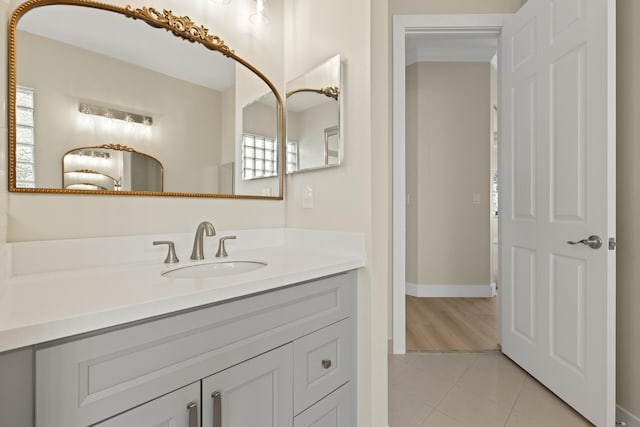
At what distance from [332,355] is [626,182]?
158 centimetres

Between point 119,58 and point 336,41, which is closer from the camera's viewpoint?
point 119,58

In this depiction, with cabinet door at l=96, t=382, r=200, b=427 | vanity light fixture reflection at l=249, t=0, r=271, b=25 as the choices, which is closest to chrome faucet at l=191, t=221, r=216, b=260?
cabinet door at l=96, t=382, r=200, b=427

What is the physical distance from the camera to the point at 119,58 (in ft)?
3.78

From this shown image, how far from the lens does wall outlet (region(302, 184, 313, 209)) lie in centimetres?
150

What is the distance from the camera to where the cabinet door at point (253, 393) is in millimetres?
771

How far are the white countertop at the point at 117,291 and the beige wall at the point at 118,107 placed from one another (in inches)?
12.8

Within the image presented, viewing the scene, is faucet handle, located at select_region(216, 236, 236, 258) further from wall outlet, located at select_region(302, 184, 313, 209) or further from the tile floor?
the tile floor

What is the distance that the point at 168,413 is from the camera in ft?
2.30

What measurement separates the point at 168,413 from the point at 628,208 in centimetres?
199

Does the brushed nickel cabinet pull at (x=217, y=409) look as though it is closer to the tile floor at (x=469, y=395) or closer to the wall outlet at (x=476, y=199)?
the tile floor at (x=469, y=395)

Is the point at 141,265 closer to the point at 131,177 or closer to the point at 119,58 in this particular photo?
the point at 131,177

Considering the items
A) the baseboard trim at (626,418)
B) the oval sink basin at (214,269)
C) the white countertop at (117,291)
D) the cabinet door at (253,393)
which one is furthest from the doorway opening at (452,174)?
the cabinet door at (253,393)

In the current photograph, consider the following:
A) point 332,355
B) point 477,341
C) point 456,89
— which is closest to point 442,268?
point 477,341

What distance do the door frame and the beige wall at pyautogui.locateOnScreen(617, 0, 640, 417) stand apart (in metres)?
0.91
